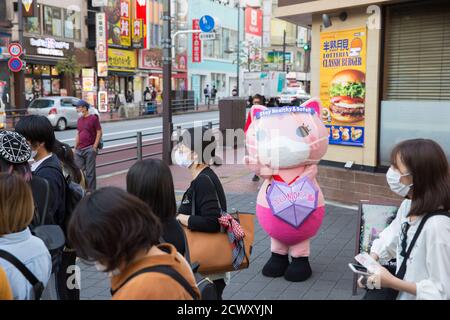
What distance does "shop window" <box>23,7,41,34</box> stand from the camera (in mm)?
30420

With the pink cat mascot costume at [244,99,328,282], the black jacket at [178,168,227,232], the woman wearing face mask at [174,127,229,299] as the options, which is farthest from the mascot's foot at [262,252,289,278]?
the black jacket at [178,168,227,232]

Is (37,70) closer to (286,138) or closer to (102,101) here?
(102,101)

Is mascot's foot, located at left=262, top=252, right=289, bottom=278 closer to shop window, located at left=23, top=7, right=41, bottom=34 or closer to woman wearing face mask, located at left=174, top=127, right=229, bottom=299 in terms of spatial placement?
woman wearing face mask, located at left=174, top=127, right=229, bottom=299

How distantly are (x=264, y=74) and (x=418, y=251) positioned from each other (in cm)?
3762

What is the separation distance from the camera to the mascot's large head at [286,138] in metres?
5.30

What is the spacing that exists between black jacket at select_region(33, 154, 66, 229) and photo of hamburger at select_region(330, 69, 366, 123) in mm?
5777

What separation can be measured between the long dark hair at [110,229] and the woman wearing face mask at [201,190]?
1.64 metres

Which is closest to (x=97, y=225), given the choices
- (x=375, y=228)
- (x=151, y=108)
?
(x=375, y=228)

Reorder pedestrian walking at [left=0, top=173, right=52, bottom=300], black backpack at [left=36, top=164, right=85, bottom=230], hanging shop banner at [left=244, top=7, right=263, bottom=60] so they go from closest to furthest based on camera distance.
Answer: pedestrian walking at [left=0, top=173, right=52, bottom=300]
black backpack at [left=36, top=164, right=85, bottom=230]
hanging shop banner at [left=244, top=7, right=263, bottom=60]

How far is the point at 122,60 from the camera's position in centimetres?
3878

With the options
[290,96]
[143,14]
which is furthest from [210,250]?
[143,14]

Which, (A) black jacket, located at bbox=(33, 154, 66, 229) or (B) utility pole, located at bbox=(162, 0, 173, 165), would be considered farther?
(B) utility pole, located at bbox=(162, 0, 173, 165)

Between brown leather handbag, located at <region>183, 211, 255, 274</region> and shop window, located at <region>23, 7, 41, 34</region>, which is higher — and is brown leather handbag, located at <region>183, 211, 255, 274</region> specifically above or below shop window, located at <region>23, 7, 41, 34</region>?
below

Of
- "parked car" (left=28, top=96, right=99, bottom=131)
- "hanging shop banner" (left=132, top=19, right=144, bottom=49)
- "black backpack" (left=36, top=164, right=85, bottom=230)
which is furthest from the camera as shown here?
"hanging shop banner" (left=132, top=19, right=144, bottom=49)
